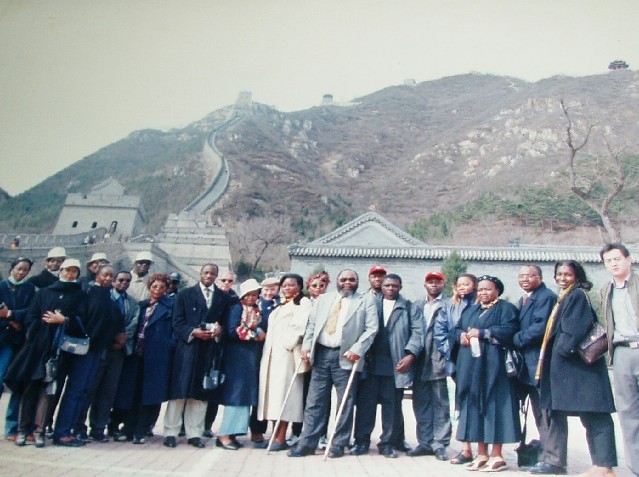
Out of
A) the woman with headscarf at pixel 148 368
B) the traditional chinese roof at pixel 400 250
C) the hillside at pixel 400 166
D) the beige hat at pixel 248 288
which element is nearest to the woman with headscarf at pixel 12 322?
the woman with headscarf at pixel 148 368

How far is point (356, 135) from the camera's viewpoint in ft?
301

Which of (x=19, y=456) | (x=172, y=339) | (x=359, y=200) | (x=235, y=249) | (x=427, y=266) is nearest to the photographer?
(x=19, y=456)

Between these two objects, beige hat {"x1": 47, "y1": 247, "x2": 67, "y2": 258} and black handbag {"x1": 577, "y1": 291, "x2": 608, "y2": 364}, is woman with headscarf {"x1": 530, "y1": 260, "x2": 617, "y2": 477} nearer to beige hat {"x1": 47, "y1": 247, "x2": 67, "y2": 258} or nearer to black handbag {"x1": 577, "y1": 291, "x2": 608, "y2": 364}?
black handbag {"x1": 577, "y1": 291, "x2": 608, "y2": 364}

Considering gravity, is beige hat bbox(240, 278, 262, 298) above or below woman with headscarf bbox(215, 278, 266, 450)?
above

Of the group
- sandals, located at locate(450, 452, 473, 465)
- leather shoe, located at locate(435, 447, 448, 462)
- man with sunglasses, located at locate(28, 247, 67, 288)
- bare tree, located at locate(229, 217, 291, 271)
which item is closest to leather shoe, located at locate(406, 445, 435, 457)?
leather shoe, located at locate(435, 447, 448, 462)

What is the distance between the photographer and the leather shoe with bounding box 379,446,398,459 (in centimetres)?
485

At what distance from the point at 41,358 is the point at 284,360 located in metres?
2.12

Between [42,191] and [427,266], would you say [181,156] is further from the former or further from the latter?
[427,266]

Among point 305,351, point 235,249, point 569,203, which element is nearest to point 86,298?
point 305,351

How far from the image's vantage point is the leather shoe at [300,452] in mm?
4739

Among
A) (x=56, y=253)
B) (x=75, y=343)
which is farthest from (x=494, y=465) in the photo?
(x=56, y=253)

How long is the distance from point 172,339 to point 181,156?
6833 centimetres

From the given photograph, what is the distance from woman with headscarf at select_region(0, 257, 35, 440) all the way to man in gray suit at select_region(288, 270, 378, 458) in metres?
2.42

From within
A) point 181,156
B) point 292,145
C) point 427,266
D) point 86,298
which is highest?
point 292,145
